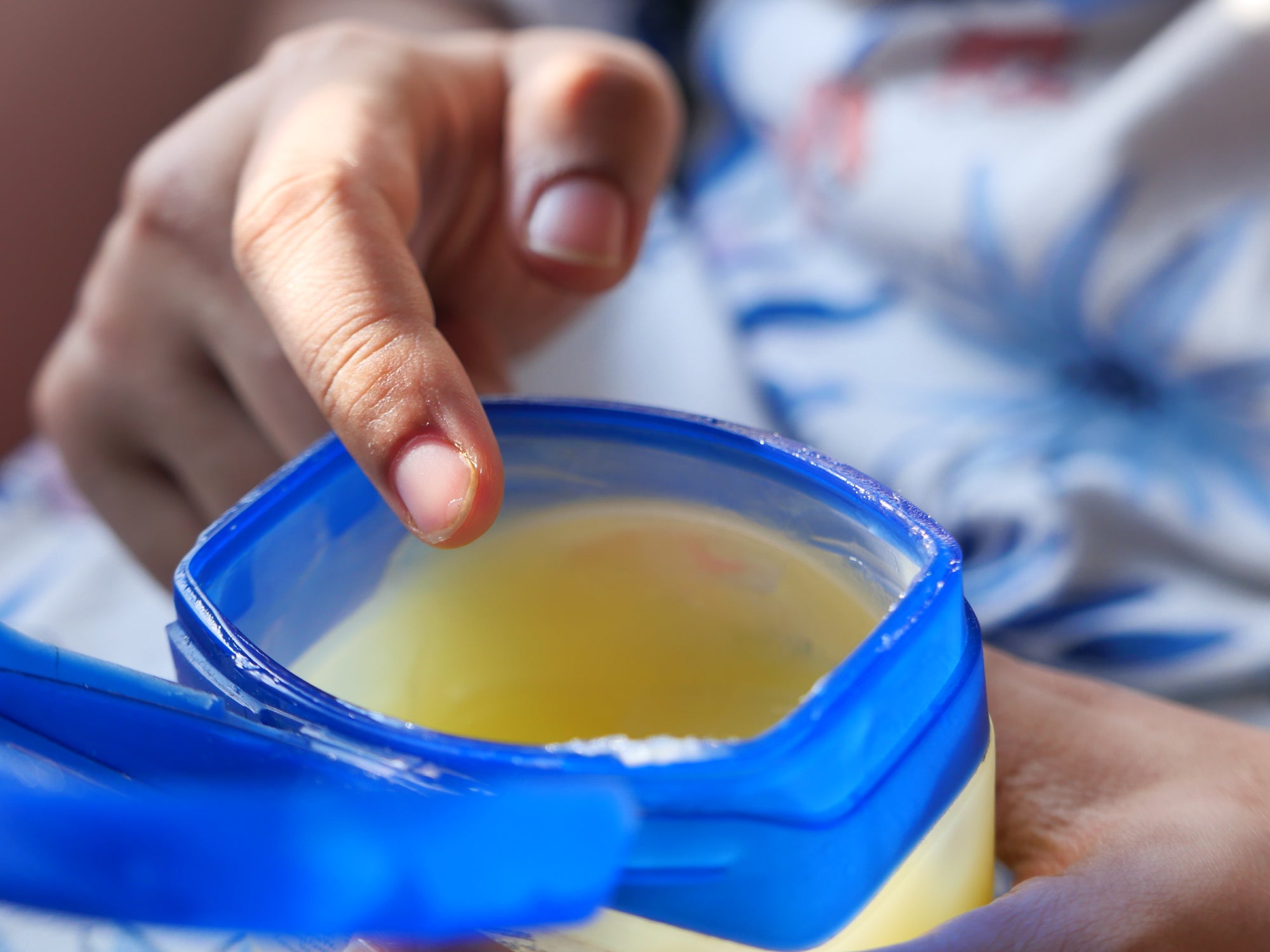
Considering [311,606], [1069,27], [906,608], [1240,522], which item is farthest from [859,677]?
[1069,27]

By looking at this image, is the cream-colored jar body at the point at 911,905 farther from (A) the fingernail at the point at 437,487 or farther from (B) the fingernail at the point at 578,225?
(B) the fingernail at the point at 578,225

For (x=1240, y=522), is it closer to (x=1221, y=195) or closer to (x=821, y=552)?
(x=1221, y=195)

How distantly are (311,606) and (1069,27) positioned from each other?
0.38 m

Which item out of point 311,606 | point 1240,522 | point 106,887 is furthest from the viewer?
point 1240,522

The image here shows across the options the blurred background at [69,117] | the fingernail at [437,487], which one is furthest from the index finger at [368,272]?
the blurred background at [69,117]

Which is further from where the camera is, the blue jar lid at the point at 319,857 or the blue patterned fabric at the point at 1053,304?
the blue patterned fabric at the point at 1053,304

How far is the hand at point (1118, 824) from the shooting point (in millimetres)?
209

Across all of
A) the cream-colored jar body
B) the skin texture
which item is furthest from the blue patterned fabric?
the cream-colored jar body

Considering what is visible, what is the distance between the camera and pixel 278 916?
15cm

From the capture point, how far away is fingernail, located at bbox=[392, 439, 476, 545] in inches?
9.4

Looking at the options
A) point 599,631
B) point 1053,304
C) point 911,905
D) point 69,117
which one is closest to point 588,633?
point 599,631

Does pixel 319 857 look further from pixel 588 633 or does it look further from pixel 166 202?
A: pixel 166 202

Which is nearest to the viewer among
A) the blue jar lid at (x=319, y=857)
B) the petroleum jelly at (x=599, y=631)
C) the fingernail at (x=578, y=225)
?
the blue jar lid at (x=319, y=857)

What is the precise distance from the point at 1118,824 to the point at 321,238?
0.25m
